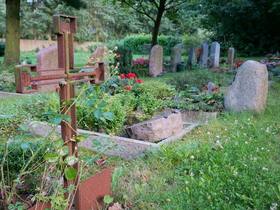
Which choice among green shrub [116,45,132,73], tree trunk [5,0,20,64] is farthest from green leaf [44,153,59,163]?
tree trunk [5,0,20,64]

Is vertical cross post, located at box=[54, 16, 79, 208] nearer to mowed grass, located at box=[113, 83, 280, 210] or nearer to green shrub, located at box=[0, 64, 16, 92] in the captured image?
mowed grass, located at box=[113, 83, 280, 210]

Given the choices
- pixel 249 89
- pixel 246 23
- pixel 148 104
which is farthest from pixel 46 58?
pixel 246 23

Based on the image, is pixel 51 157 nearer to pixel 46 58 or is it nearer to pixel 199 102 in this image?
pixel 199 102

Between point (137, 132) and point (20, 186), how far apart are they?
2.24m

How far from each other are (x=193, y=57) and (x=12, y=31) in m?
7.40

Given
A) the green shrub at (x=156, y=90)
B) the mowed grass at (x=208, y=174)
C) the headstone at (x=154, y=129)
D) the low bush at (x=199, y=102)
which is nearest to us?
the mowed grass at (x=208, y=174)

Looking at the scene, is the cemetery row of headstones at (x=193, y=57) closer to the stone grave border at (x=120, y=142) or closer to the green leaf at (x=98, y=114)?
the stone grave border at (x=120, y=142)

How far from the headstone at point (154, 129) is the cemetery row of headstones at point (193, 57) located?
26.1 feet

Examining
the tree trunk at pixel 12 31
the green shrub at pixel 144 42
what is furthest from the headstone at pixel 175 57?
the green shrub at pixel 144 42

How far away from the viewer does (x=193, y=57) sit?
15852 millimetres

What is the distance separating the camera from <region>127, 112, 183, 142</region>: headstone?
493cm

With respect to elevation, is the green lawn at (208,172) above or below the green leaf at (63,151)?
below

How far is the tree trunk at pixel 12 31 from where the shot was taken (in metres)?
14.5

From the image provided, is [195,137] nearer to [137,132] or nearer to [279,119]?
[137,132]
